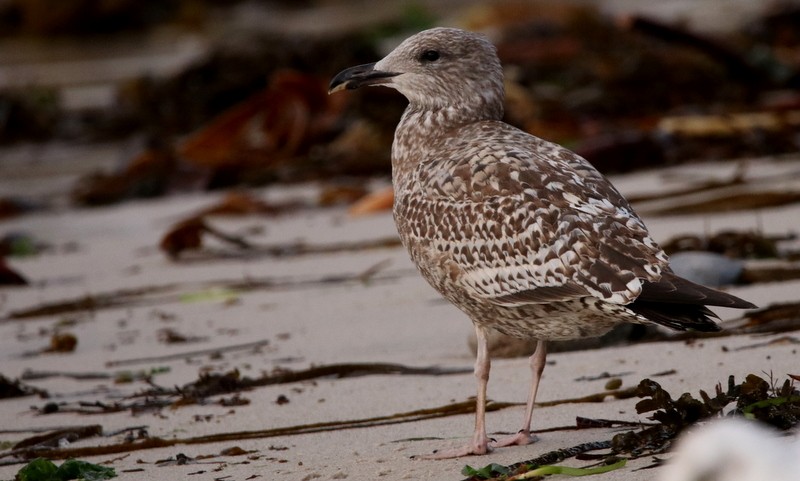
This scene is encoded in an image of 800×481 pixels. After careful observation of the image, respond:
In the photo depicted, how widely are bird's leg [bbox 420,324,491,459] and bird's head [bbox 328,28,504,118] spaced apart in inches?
45.3

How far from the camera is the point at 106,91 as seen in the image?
19.1m

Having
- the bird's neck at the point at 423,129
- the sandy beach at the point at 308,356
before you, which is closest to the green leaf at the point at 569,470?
the sandy beach at the point at 308,356

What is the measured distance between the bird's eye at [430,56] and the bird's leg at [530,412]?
142cm

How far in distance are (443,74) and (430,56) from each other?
0.10m

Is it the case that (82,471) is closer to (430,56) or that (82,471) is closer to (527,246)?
(527,246)

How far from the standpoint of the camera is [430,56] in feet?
17.7

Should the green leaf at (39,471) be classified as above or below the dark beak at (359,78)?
below

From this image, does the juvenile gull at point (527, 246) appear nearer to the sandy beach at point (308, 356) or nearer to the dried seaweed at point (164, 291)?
the sandy beach at point (308, 356)

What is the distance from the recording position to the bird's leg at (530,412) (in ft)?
14.0

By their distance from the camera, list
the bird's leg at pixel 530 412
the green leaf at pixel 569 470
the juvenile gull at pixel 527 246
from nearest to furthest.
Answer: the green leaf at pixel 569 470 → the juvenile gull at pixel 527 246 → the bird's leg at pixel 530 412

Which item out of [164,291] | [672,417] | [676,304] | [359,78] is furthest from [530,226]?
[164,291]

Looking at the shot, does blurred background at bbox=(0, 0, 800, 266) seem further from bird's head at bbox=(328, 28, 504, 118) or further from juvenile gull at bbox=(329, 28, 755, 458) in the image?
juvenile gull at bbox=(329, 28, 755, 458)

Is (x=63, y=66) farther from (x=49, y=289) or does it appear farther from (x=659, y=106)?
(x=49, y=289)

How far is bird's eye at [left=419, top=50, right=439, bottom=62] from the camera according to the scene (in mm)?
5398
